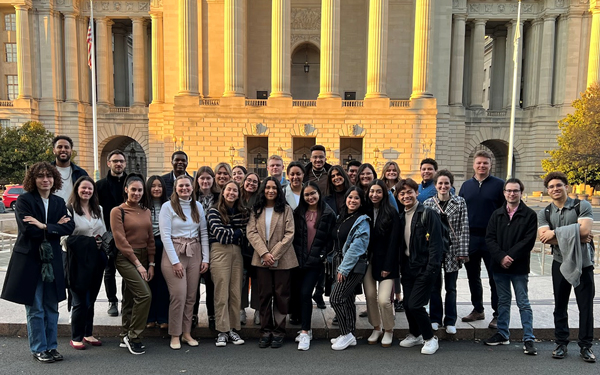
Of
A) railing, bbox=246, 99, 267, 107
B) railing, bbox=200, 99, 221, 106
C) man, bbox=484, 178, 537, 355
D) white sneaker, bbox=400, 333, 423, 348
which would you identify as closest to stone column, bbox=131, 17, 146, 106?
railing, bbox=200, 99, 221, 106

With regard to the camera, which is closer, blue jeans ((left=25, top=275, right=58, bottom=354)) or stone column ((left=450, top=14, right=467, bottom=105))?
blue jeans ((left=25, top=275, right=58, bottom=354))

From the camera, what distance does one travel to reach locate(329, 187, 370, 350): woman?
17.7ft

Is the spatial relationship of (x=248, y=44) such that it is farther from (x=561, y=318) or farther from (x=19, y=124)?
(x=561, y=318)

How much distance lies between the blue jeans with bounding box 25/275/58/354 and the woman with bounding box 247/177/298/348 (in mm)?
2622

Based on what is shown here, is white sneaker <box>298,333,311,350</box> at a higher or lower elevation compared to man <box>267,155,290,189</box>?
lower

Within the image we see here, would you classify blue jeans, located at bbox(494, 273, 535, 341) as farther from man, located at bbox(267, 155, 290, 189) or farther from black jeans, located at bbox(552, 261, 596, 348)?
man, located at bbox(267, 155, 290, 189)

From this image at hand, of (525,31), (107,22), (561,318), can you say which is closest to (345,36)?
(525,31)

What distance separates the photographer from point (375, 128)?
31844mm

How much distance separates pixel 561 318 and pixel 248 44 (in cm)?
3669

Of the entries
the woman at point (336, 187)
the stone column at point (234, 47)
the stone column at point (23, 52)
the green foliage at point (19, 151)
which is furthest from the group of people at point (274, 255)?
the stone column at point (23, 52)

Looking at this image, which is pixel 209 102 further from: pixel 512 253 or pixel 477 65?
pixel 512 253

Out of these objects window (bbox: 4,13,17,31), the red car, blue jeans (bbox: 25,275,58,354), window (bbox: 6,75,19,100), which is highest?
window (bbox: 4,13,17,31)

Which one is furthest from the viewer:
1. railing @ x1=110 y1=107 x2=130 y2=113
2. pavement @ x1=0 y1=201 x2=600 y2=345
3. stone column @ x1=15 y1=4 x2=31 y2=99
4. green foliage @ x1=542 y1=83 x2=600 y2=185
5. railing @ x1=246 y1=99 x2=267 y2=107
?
railing @ x1=110 y1=107 x2=130 y2=113

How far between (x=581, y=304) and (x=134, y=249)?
6.00m
